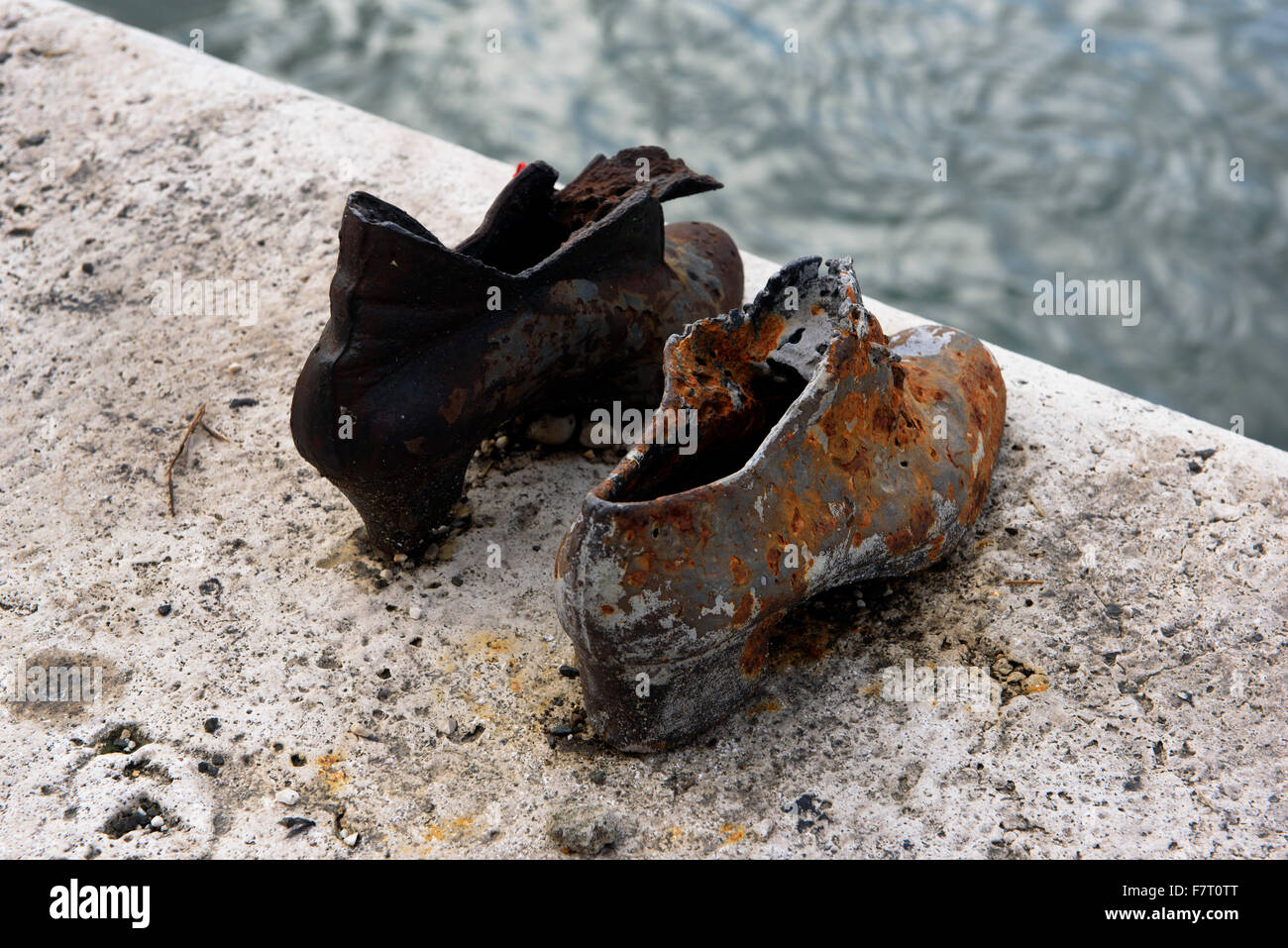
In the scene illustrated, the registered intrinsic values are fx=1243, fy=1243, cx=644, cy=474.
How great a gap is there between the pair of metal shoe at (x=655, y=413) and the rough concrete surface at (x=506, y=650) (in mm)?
132

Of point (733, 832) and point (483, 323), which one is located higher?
point (483, 323)

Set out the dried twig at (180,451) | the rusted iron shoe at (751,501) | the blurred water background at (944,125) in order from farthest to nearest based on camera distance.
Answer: the blurred water background at (944,125), the dried twig at (180,451), the rusted iron shoe at (751,501)

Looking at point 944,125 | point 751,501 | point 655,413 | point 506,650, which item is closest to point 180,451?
point 506,650

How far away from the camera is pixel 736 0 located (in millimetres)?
5395

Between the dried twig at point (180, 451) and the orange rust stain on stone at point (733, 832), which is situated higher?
the dried twig at point (180, 451)

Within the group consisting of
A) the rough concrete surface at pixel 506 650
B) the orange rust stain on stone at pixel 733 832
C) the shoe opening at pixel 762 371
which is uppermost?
the shoe opening at pixel 762 371

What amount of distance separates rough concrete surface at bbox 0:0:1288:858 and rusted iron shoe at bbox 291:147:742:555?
231 mm

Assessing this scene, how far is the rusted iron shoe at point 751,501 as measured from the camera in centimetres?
177

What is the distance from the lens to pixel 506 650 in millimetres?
2176

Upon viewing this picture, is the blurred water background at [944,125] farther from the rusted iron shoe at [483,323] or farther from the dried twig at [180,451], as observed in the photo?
the dried twig at [180,451]

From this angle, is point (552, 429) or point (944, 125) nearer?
point (552, 429)

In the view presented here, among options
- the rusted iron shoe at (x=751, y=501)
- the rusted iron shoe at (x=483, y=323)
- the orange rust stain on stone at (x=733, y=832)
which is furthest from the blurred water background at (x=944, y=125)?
the orange rust stain on stone at (x=733, y=832)

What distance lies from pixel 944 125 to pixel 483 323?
10.2 ft

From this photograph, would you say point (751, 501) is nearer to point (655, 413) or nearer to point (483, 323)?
point (655, 413)
